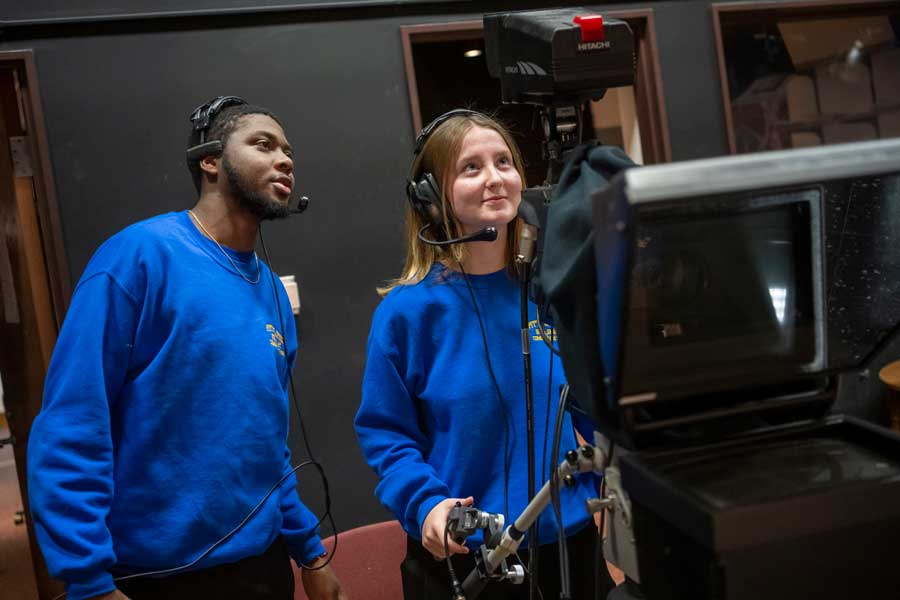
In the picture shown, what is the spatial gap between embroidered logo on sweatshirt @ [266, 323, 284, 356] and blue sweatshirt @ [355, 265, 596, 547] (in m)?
0.29

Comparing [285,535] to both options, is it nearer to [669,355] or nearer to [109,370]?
[109,370]

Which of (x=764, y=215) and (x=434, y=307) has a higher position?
(x=764, y=215)

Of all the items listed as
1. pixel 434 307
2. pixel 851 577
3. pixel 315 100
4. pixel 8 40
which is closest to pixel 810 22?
pixel 315 100

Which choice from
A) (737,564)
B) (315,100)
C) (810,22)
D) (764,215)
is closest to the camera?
(737,564)

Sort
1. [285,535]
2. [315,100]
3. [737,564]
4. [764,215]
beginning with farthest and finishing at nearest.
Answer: [315,100] → [285,535] → [764,215] → [737,564]

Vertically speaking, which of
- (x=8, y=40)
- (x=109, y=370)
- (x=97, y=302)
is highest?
(x=8, y=40)

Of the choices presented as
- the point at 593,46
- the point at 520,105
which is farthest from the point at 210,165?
the point at 520,105

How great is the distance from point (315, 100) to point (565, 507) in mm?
1969

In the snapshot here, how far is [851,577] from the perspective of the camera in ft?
2.56

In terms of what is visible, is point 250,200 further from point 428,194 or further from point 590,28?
point 590,28

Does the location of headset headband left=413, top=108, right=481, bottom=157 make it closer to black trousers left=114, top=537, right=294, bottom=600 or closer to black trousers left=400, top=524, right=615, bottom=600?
black trousers left=400, top=524, right=615, bottom=600

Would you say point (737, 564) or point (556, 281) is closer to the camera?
point (737, 564)

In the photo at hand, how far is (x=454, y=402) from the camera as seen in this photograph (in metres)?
1.46

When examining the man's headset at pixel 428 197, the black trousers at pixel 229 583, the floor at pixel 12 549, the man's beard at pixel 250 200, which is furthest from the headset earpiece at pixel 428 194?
the floor at pixel 12 549
